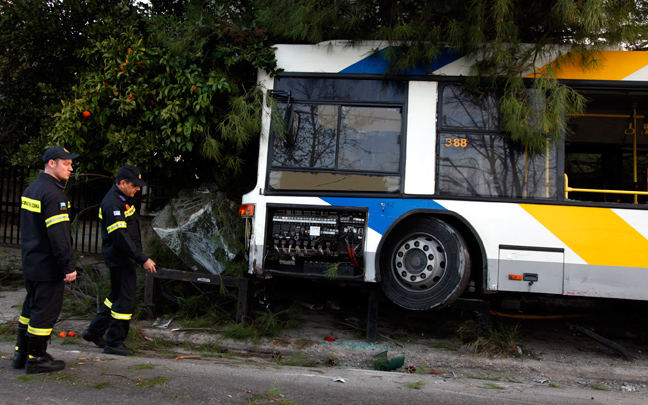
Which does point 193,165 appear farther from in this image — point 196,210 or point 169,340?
point 169,340

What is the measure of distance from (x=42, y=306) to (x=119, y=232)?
0.82 metres

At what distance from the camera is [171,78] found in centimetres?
503

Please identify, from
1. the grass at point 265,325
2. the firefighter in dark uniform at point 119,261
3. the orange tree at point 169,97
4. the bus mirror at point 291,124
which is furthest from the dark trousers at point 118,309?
the bus mirror at point 291,124

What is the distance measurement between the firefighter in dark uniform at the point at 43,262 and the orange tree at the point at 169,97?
1464 mm

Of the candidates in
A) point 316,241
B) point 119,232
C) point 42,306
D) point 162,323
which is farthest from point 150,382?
point 316,241

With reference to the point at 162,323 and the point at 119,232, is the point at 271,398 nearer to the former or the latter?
the point at 119,232

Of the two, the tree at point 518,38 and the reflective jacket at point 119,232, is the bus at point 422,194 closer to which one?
the tree at point 518,38

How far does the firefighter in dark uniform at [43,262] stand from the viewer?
3.44m

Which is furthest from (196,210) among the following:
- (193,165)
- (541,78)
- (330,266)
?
(541,78)

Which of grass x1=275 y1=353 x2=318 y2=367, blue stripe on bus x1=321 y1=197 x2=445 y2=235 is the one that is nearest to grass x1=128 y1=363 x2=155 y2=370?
grass x1=275 y1=353 x2=318 y2=367

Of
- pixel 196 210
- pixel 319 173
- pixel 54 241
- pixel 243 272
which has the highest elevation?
pixel 319 173

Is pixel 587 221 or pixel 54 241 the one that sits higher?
pixel 587 221

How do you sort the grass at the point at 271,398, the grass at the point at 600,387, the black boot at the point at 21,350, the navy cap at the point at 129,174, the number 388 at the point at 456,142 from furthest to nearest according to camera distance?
the number 388 at the point at 456,142, the navy cap at the point at 129,174, the grass at the point at 600,387, the black boot at the point at 21,350, the grass at the point at 271,398

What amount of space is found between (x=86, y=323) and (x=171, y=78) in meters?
2.94
